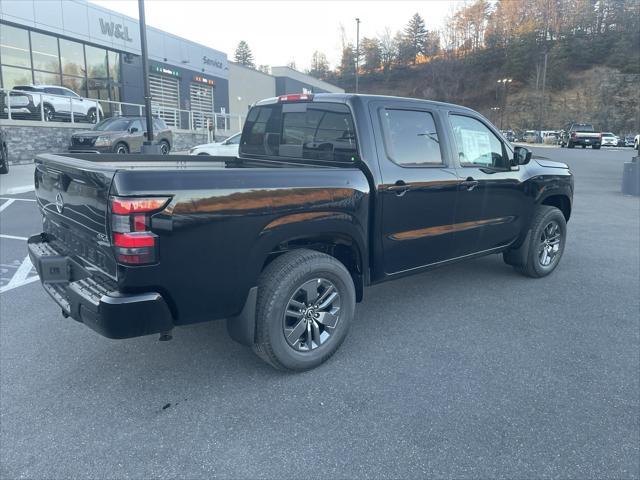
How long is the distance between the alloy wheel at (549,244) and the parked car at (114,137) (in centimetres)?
1412

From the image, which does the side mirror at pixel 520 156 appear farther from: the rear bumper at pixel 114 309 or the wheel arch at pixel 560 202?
the rear bumper at pixel 114 309

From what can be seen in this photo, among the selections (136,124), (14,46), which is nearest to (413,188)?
(136,124)

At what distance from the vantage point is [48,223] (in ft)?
12.0

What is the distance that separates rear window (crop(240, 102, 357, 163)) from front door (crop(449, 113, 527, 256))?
117cm

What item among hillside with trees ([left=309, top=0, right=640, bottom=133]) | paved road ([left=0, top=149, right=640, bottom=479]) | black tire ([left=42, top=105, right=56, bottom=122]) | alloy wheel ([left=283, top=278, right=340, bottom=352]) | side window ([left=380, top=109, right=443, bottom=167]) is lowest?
paved road ([left=0, top=149, right=640, bottom=479])

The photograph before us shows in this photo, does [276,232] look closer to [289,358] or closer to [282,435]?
[289,358]

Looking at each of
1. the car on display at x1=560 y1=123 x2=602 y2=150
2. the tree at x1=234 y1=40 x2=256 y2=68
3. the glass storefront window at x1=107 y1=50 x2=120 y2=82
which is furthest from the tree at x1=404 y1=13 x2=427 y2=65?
the glass storefront window at x1=107 y1=50 x2=120 y2=82

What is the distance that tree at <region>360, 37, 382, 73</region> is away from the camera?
119062 millimetres

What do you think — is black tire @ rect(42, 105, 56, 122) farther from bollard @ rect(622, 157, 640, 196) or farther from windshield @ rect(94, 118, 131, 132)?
bollard @ rect(622, 157, 640, 196)

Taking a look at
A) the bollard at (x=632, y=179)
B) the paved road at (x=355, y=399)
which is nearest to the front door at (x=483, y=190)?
the paved road at (x=355, y=399)

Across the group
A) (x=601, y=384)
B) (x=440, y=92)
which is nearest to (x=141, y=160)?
(x=601, y=384)

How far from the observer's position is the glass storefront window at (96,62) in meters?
25.0

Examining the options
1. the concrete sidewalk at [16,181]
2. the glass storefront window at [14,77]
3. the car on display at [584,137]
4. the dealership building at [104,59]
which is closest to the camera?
the concrete sidewalk at [16,181]

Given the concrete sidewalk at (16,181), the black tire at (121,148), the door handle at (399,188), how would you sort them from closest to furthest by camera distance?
the door handle at (399,188) < the concrete sidewalk at (16,181) < the black tire at (121,148)
